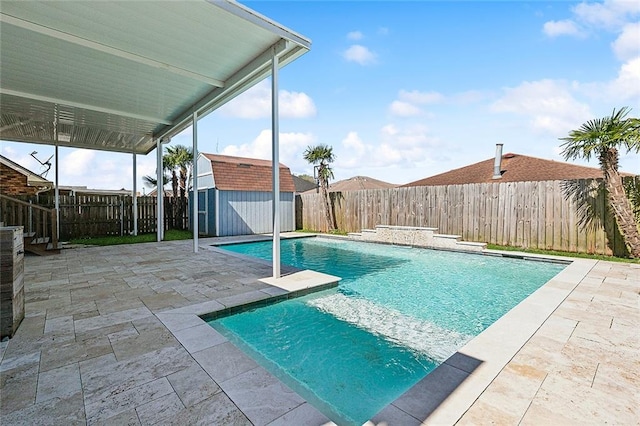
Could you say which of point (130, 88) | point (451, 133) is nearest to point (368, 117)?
point (451, 133)

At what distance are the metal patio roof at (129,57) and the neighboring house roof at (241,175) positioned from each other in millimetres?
4406

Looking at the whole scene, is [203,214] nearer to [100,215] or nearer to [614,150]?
A: [100,215]

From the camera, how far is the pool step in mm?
8141

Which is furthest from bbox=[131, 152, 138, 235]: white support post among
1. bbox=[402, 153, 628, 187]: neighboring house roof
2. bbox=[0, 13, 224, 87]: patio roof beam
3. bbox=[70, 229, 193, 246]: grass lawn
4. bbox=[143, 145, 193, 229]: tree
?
bbox=[402, 153, 628, 187]: neighboring house roof

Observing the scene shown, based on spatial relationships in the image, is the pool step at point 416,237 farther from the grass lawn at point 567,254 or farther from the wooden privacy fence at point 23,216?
the wooden privacy fence at point 23,216

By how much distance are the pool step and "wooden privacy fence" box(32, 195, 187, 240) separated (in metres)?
8.01

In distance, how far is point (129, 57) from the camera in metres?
4.55

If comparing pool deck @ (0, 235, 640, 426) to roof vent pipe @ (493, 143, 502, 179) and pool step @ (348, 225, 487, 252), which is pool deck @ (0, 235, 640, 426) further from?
roof vent pipe @ (493, 143, 502, 179)

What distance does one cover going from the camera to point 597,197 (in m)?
6.54

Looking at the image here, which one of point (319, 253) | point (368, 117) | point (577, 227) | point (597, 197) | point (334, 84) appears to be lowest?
point (319, 253)

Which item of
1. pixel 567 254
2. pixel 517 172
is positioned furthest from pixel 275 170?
pixel 517 172

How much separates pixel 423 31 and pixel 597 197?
559cm

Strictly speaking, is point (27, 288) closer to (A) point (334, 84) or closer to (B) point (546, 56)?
(A) point (334, 84)

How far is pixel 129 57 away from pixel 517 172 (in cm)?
1399
